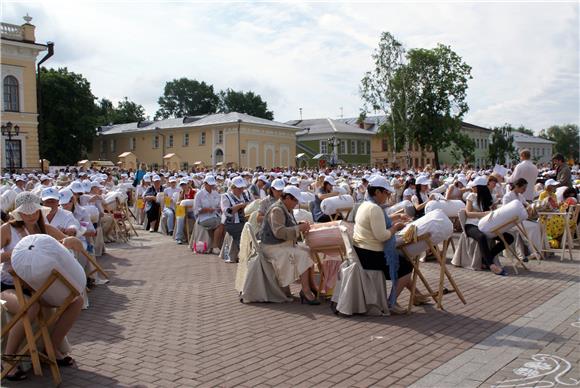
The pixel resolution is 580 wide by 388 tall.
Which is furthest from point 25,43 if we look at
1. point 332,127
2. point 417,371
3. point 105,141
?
point 417,371

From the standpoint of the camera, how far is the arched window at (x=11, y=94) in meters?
45.9

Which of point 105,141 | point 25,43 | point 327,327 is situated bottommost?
point 327,327

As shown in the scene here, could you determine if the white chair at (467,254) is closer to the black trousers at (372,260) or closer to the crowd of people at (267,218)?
the crowd of people at (267,218)

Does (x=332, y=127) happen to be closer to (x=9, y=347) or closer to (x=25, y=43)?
(x=25, y=43)

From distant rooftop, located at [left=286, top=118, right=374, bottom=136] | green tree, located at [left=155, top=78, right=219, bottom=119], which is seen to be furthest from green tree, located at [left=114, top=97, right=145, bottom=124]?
distant rooftop, located at [left=286, top=118, right=374, bottom=136]

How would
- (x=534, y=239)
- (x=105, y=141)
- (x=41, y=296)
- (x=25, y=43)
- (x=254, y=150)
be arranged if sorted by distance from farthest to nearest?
(x=105, y=141)
(x=254, y=150)
(x=25, y=43)
(x=534, y=239)
(x=41, y=296)

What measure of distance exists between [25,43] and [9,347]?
46.9 m

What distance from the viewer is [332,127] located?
258ft

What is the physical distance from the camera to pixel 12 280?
16.4 ft

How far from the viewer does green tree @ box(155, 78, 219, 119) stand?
101062mm

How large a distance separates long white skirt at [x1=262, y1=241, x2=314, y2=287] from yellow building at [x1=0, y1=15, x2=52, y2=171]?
4225 cm

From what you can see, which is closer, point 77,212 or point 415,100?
point 77,212

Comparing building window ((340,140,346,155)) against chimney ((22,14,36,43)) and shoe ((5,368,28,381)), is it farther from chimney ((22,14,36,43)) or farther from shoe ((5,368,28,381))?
shoe ((5,368,28,381))

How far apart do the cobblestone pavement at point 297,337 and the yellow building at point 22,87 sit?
4141 centimetres
